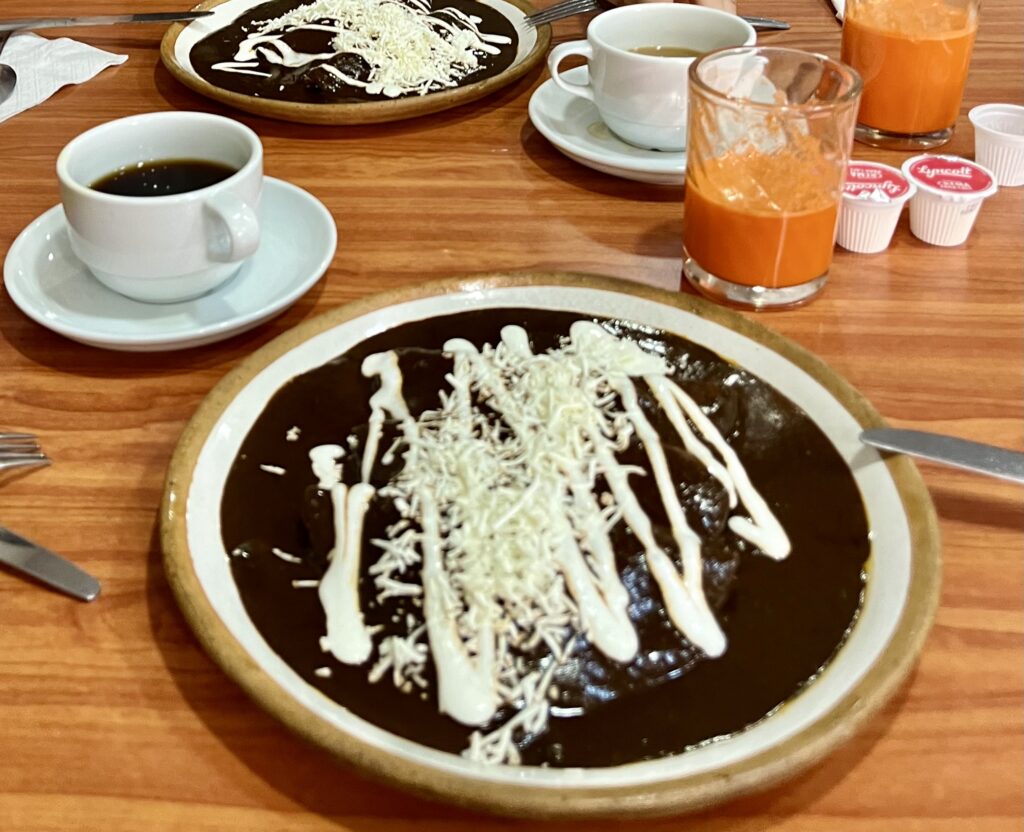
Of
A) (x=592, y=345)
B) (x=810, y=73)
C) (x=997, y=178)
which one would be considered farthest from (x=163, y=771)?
(x=997, y=178)

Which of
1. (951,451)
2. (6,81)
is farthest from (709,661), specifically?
(6,81)

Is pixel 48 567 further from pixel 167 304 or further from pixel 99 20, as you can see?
pixel 99 20

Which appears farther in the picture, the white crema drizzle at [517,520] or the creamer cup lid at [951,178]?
the creamer cup lid at [951,178]

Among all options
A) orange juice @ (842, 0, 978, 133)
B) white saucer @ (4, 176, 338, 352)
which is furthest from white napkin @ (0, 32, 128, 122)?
orange juice @ (842, 0, 978, 133)

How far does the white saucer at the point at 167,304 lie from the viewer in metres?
1.06

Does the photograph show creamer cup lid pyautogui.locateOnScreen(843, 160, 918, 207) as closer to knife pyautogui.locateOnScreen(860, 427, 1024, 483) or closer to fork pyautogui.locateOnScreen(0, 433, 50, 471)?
knife pyautogui.locateOnScreen(860, 427, 1024, 483)

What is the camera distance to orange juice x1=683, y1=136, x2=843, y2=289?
112 centimetres

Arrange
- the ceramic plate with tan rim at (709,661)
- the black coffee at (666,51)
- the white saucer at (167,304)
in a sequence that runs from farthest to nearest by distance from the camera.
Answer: the black coffee at (666,51), the white saucer at (167,304), the ceramic plate with tan rim at (709,661)

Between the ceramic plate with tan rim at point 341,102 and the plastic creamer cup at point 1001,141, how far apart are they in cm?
70

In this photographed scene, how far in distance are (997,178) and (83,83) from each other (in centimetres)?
148

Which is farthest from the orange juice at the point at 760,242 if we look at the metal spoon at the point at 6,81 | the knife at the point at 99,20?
the metal spoon at the point at 6,81

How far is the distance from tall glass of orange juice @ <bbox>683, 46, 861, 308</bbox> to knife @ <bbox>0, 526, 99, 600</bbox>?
30.0 inches

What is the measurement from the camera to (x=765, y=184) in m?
1.14

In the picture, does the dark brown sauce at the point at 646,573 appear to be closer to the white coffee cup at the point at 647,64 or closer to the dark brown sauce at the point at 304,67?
the white coffee cup at the point at 647,64
